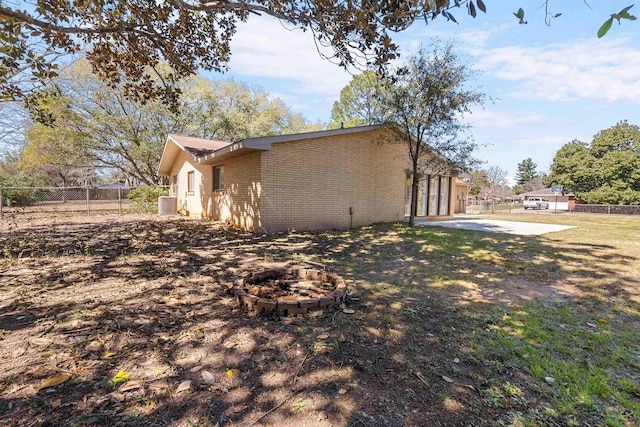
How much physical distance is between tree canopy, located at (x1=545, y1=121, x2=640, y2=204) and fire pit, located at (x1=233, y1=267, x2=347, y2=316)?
124ft

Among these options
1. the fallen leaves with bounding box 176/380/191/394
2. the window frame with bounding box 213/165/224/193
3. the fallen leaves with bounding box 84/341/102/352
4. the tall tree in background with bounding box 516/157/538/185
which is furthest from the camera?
the tall tree in background with bounding box 516/157/538/185

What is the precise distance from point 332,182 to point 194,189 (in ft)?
27.2

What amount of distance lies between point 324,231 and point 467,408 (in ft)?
25.5

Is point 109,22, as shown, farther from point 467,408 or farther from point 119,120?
point 119,120

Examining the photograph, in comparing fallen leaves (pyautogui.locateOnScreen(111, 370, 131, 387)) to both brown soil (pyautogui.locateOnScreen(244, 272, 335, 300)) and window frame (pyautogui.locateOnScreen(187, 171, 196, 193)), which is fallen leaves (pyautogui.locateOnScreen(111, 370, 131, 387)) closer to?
brown soil (pyautogui.locateOnScreen(244, 272, 335, 300))

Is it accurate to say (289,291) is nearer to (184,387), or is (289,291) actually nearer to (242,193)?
(184,387)

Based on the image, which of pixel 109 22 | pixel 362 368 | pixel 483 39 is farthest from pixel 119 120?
pixel 362 368

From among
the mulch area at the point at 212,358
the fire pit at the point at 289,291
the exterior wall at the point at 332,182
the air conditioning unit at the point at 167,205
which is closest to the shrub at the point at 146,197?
the air conditioning unit at the point at 167,205

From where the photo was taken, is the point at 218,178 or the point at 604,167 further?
the point at 604,167

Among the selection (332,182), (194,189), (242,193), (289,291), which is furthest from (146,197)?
(289,291)

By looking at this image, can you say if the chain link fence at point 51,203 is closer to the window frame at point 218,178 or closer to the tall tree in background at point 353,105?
the window frame at point 218,178

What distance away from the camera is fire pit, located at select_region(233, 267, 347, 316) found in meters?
3.17

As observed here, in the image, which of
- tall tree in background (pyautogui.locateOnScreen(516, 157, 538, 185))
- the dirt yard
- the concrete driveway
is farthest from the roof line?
tall tree in background (pyautogui.locateOnScreen(516, 157, 538, 185))

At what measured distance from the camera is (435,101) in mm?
9719
